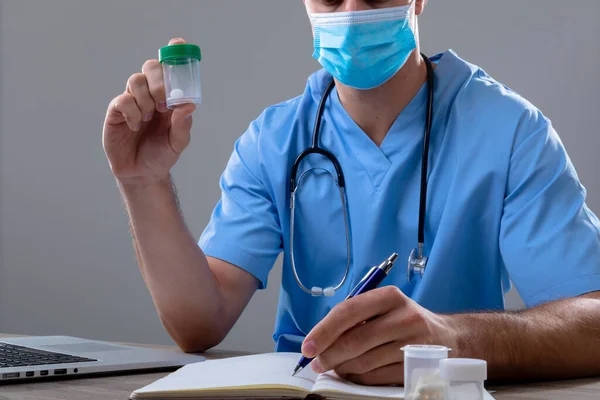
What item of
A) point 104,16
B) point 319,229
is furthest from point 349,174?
point 104,16

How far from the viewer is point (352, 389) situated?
2.85 feet

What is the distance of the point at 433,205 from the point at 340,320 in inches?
22.7

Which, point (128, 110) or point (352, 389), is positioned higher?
point (128, 110)

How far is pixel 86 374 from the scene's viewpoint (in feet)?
3.46

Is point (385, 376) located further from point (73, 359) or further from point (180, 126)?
point (180, 126)

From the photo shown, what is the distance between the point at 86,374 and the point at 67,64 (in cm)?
217

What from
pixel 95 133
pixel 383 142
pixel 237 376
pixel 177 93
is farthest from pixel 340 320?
pixel 95 133

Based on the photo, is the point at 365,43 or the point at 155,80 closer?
the point at 155,80

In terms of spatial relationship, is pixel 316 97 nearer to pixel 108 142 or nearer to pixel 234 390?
pixel 108 142

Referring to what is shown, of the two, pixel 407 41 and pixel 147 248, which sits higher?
pixel 407 41

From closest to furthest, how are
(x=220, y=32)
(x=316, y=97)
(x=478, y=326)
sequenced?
(x=478, y=326), (x=316, y=97), (x=220, y=32)

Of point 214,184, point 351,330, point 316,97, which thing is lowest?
point 214,184

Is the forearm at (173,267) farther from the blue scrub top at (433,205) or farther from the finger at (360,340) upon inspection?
the finger at (360,340)

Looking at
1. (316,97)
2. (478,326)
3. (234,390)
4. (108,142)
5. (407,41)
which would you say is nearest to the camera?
(234,390)
